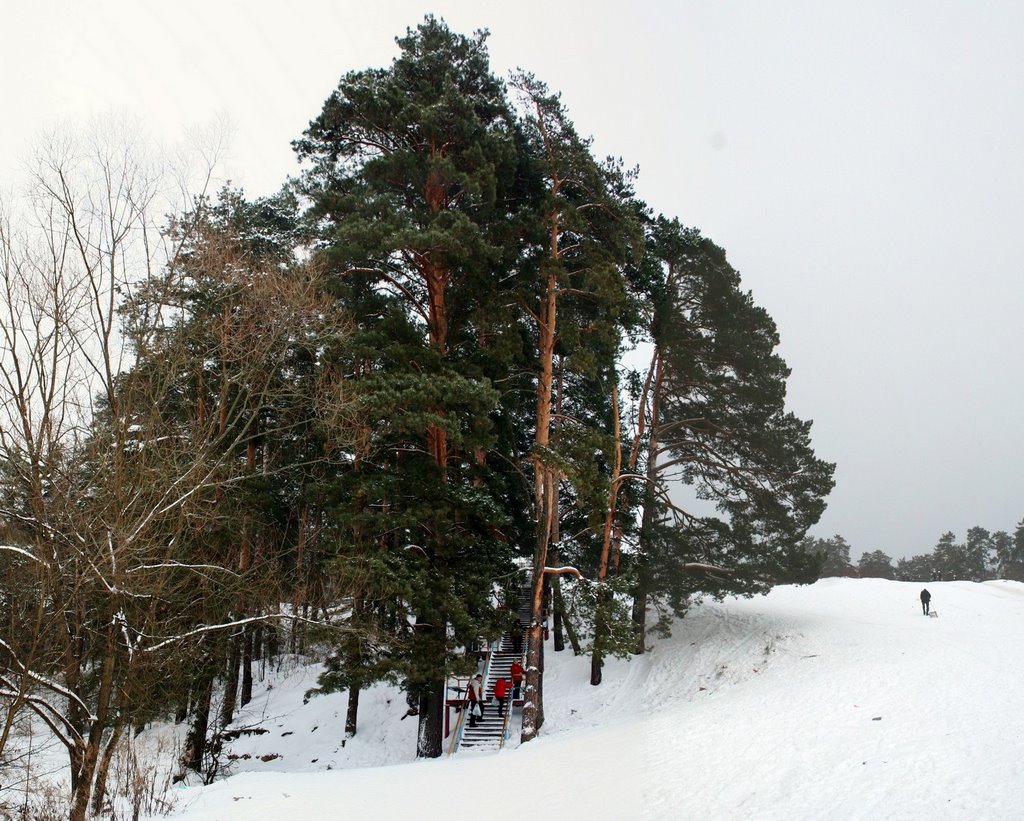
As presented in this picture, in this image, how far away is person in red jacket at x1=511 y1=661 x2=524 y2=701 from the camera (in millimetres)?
18641

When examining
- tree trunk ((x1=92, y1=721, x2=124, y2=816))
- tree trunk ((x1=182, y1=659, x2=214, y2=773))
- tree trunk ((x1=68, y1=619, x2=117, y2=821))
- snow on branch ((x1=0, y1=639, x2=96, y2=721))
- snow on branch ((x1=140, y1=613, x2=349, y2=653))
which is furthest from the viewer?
tree trunk ((x1=182, y1=659, x2=214, y2=773))

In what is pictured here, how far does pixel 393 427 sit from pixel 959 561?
73328 millimetres

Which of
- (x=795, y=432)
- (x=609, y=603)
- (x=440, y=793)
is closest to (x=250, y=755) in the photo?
(x=440, y=793)

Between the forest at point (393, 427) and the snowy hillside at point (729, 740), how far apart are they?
1.62 m

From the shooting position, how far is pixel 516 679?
18.8m

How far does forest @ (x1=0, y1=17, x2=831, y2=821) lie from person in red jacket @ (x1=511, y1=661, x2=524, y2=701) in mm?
2230

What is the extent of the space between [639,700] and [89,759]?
12.9 m

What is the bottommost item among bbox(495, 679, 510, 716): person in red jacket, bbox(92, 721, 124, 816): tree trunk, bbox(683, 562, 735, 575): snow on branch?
bbox(495, 679, 510, 716): person in red jacket

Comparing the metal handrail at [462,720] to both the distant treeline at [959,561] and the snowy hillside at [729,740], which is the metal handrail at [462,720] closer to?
the snowy hillside at [729,740]

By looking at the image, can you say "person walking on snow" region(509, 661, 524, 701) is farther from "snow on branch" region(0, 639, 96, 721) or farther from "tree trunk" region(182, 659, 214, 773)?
"snow on branch" region(0, 639, 96, 721)

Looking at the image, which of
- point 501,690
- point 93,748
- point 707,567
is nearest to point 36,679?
point 93,748

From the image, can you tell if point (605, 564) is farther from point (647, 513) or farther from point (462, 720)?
point (462, 720)

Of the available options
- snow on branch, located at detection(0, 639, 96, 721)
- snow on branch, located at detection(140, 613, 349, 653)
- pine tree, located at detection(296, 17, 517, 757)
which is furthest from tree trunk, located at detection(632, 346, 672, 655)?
snow on branch, located at detection(0, 639, 96, 721)

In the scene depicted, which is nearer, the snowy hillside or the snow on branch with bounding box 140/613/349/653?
the snowy hillside
